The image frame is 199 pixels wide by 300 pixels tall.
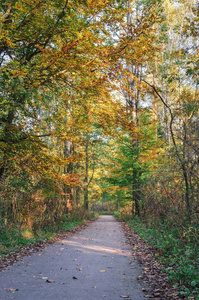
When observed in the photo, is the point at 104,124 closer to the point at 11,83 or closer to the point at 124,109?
the point at 124,109

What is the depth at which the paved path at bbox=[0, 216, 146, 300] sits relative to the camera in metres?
4.45

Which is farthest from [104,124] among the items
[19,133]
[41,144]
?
[19,133]

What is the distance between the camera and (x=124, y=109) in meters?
8.91

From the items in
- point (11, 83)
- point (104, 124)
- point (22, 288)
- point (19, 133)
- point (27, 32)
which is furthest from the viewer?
point (104, 124)

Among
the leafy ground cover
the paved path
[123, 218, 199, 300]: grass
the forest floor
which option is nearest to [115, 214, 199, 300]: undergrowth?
[123, 218, 199, 300]: grass

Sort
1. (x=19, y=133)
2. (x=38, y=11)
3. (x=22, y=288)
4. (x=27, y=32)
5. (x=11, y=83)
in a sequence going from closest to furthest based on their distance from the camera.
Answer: (x=22, y=288) → (x=11, y=83) → (x=38, y=11) → (x=27, y=32) → (x=19, y=133)

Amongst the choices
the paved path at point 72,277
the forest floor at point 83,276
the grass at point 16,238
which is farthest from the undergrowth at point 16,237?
the paved path at point 72,277

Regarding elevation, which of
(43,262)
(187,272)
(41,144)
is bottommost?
(43,262)

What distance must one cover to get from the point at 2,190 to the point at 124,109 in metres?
5.02

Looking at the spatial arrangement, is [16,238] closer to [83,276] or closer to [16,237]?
[16,237]

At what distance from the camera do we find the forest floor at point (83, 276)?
4.46 m

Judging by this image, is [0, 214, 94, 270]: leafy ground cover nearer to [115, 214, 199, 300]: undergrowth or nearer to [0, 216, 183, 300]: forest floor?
[0, 216, 183, 300]: forest floor

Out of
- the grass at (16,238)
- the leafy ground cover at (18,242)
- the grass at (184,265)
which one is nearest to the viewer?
the grass at (184,265)

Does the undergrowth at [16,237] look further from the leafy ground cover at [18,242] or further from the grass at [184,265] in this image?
the grass at [184,265]
